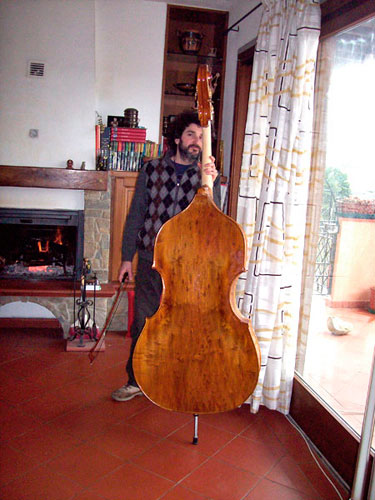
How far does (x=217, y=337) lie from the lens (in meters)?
1.69

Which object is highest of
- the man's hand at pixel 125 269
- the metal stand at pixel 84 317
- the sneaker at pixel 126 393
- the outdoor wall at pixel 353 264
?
the outdoor wall at pixel 353 264

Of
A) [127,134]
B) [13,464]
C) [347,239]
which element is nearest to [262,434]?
[347,239]

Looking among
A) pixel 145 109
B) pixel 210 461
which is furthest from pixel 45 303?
pixel 210 461


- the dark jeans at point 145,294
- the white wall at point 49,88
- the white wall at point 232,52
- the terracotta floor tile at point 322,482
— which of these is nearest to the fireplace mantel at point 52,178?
A: the white wall at point 49,88

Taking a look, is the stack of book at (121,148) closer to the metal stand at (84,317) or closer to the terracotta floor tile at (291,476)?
the metal stand at (84,317)

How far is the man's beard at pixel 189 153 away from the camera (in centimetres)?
215

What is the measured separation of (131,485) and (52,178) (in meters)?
2.21

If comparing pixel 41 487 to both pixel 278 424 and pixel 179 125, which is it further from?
pixel 179 125

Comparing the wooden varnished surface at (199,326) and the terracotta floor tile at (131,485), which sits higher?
the wooden varnished surface at (199,326)

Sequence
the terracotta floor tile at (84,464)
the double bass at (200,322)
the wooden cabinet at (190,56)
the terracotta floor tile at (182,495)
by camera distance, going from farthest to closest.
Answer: the wooden cabinet at (190,56) < the terracotta floor tile at (84,464) < the terracotta floor tile at (182,495) < the double bass at (200,322)

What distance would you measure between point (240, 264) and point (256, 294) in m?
0.79

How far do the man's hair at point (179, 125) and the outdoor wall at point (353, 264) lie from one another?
0.80 meters

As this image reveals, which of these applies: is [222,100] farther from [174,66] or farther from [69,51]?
[69,51]

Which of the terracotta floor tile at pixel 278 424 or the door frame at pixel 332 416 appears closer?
the door frame at pixel 332 416
